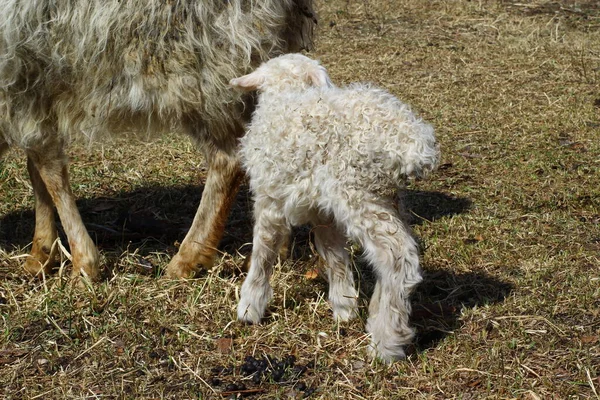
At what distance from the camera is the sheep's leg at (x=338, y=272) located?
389cm

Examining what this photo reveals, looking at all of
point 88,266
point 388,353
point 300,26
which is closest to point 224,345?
point 388,353

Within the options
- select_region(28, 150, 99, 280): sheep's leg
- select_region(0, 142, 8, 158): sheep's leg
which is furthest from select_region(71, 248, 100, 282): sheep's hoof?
select_region(0, 142, 8, 158): sheep's leg

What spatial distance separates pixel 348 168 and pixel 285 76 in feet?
2.15

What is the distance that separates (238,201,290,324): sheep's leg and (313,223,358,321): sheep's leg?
187 millimetres

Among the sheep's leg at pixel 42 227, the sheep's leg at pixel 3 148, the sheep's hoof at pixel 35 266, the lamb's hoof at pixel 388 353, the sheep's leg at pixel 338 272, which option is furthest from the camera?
the sheep's leg at pixel 3 148

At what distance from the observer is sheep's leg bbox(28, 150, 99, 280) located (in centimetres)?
445

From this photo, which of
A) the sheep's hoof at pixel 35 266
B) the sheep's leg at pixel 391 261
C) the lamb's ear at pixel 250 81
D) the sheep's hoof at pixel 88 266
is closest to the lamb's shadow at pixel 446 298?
the sheep's leg at pixel 391 261

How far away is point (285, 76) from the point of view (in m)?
3.79

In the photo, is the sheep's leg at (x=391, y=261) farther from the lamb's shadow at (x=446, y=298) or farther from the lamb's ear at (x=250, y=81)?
the lamb's ear at (x=250, y=81)

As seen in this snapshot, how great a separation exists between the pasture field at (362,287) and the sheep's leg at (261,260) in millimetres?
88

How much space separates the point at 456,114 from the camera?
6715 millimetres

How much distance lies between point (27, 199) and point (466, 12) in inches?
216

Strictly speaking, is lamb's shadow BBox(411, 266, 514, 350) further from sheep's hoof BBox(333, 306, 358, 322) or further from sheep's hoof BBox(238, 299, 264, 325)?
sheep's hoof BBox(238, 299, 264, 325)

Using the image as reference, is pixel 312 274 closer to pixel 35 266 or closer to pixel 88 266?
pixel 88 266
